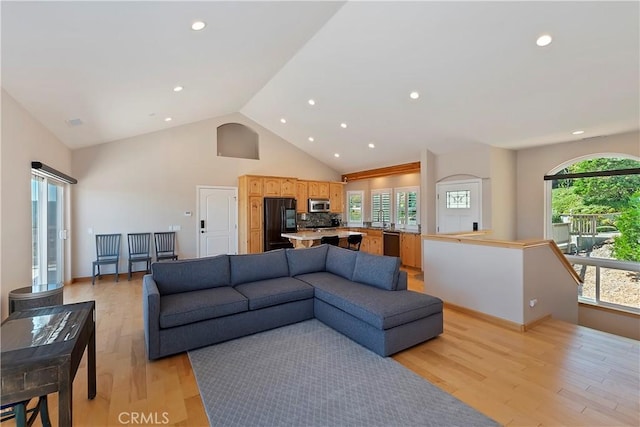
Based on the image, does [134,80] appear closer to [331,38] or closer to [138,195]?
[331,38]

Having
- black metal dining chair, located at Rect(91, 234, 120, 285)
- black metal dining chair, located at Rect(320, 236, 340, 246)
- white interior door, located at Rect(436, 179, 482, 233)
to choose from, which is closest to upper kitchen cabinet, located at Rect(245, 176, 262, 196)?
black metal dining chair, located at Rect(320, 236, 340, 246)

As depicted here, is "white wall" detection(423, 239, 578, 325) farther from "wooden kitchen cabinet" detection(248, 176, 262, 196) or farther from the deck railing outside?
"wooden kitchen cabinet" detection(248, 176, 262, 196)

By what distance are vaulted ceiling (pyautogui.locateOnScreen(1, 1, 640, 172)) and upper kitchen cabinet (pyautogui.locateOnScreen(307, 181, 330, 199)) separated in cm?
267

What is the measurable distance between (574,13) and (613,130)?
107 inches

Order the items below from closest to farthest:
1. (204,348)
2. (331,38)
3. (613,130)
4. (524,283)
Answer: (204,348) → (524,283) → (331,38) → (613,130)

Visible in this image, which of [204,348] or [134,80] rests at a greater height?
[134,80]

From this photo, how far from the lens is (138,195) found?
641 cm

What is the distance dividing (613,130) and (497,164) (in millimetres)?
1603

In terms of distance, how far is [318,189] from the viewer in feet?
27.8

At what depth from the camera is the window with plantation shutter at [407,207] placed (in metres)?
7.55

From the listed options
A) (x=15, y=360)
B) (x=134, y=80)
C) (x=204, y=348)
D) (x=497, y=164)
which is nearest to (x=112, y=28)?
(x=134, y=80)

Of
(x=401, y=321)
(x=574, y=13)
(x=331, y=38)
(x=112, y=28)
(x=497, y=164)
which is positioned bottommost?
(x=401, y=321)

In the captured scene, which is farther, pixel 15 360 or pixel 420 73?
pixel 420 73

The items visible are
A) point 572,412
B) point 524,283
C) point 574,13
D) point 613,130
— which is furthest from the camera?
point 613,130
